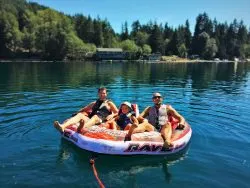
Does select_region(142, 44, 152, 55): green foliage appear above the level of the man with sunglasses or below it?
above

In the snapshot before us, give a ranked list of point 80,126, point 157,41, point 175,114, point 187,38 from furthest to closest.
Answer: point 187,38 < point 157,41 < point 175,114 < point 80,126

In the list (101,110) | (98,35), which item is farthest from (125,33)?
(101,110)

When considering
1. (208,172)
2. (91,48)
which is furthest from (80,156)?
(91,48)

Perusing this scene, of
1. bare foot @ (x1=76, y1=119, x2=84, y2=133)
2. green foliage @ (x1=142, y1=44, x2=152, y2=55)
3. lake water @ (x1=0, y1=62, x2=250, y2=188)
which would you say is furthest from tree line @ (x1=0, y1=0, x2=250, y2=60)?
bare foot @ (x1=76, y1=119, x2=84, y2=133)

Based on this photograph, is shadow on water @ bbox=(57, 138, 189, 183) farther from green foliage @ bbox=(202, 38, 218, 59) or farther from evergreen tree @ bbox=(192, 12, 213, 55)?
evergreen tree @ bbox=(192, 12, 213, 55)

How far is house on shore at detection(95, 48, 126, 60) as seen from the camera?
369ft

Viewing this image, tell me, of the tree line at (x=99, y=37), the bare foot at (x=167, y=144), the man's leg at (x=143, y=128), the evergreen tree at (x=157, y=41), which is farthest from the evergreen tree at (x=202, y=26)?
the bare foot at (x=167, y=144)

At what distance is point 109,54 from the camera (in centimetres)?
11462

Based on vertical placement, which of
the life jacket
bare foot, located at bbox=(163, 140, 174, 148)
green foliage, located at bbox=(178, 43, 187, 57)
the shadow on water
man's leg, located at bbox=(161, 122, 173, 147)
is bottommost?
the shadow on water

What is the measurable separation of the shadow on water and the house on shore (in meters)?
101

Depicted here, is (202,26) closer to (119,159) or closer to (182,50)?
(182,50)

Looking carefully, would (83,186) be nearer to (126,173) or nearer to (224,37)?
(126,173)

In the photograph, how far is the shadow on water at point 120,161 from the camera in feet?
32.8

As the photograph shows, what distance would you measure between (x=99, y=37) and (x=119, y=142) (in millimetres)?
118796
